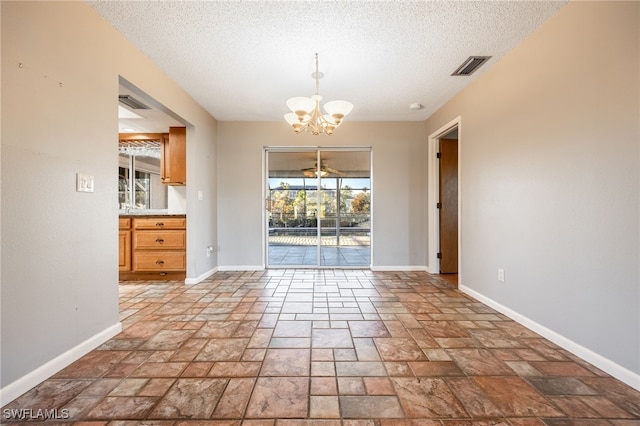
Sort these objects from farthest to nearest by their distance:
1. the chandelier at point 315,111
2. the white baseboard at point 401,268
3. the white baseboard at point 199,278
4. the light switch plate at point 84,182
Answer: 1. the white baseboard at point 401,268
2. the white baseboard at point 199,278
3. the chandelier at point 315,111
4. the light switch plate at point 84,182

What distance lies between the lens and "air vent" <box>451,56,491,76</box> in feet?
8.42

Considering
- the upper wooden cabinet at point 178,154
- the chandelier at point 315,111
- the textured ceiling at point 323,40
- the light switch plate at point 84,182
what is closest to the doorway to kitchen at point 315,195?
the upper wooden cabinet at point 178,154

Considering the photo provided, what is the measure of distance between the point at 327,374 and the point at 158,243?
3.11m

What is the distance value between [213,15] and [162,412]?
2.49 metres

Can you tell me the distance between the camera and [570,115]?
1.89 m

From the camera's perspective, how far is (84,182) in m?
1.84

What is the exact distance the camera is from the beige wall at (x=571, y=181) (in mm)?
1553

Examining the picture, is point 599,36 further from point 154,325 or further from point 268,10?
point 154,325

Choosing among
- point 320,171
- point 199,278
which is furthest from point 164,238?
point 320,171

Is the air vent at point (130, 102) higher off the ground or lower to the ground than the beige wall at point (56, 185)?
higher

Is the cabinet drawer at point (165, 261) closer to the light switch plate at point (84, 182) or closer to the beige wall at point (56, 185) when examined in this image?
the beige wall at point (56, 185)

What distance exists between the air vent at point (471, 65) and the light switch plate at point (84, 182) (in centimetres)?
330

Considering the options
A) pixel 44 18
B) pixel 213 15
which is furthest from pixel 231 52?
pixel 44 18

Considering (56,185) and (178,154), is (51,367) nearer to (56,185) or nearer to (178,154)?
(56,185)
